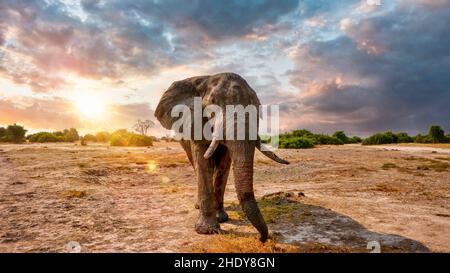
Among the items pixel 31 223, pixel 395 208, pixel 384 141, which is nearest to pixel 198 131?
pixel 31 223

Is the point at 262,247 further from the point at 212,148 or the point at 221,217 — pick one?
the point at 221,217

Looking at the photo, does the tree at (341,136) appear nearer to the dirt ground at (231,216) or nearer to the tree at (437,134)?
the tree at (437,134)

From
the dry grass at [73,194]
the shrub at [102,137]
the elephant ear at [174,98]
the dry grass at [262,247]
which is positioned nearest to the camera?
the dry grass at [262,247]

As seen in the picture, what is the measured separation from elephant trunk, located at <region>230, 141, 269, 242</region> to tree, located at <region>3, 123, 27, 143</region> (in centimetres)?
7708

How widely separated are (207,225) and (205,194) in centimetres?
80

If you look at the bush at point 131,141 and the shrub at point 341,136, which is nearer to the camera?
the bush at point 131,141

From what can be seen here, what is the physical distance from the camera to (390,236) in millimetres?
8500

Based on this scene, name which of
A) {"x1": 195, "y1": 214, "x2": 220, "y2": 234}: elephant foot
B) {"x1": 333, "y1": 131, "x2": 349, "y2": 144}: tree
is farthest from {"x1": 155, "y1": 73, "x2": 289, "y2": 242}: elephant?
{"x1": 333, "y1": 131, "x2": 349, "y2": 144}: tree

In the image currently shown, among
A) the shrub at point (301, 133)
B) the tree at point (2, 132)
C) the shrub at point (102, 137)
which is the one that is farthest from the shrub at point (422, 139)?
the tree at point (2, 132)

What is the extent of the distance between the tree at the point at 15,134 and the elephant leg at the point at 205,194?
247ft

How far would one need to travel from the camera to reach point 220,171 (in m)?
9.70

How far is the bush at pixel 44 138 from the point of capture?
70.6 m

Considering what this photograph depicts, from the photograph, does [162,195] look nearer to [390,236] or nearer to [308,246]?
[308,246]
